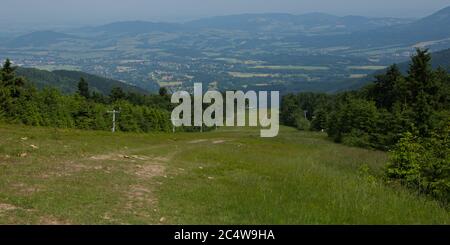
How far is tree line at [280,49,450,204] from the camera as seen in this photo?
20.4 metres

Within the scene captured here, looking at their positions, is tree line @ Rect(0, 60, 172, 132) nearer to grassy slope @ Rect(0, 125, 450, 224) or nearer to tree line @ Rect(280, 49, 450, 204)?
tree line @ Rect(280, 49, 450, 204)

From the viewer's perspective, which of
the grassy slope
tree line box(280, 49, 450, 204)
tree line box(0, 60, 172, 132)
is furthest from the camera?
tree line box(0, 60, 172, 132)

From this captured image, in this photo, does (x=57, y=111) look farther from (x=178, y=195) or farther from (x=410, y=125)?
(x=178, y=195)

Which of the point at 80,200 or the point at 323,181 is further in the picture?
the point at 323,181

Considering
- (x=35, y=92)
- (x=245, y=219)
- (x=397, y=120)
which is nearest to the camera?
(x=245, y=219)

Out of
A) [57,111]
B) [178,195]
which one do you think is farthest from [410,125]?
[57,111]

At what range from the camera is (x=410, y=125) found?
5194 cm

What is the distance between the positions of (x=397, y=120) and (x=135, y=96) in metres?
116

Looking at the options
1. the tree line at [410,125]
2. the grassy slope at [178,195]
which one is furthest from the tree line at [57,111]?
the grassy slope at [178,195]

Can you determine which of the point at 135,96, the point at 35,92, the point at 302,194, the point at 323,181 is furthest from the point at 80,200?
the point at 135,96

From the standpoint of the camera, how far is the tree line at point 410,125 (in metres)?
20.4

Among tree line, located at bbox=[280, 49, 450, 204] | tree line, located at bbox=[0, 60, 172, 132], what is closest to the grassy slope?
tree line, located at bbox=[280, 49, 450, 204]
